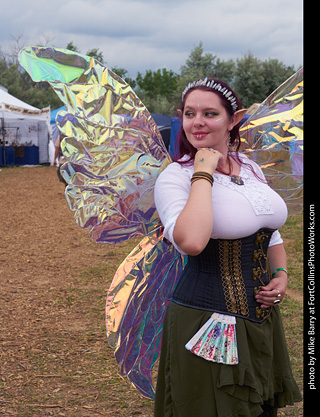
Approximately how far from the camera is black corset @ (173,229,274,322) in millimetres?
2129

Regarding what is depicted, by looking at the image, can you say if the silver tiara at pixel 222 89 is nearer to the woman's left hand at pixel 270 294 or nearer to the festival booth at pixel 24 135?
the woman's left hand at pixel 270 294

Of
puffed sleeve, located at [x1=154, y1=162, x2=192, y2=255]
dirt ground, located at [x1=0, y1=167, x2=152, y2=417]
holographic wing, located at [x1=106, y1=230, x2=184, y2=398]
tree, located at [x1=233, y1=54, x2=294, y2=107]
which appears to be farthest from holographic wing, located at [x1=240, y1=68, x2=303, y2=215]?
tree, located at [x1=233, y1=54, x2=294, y2=107]

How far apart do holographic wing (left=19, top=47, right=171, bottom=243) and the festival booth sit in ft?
71.5

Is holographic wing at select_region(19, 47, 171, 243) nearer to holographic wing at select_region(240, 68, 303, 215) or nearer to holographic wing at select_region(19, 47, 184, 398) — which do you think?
holographic wing at select_region(19, 47, 184, 398)

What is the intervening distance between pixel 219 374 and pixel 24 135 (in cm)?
2457

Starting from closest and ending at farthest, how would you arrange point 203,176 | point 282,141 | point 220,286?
point 203,176 → point 220,286 → point 282,141

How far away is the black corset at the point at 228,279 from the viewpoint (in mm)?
2129

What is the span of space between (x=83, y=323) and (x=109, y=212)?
3034 millimetres

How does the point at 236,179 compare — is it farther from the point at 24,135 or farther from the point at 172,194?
the point at 24,135

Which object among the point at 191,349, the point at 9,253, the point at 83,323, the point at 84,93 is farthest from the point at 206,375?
the point at 9,253

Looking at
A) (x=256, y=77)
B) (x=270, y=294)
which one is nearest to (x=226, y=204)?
(x=270, y=294)

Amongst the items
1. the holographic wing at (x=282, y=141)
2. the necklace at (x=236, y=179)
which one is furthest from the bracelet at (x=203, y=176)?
the holographic wing at (x=282, y=141)

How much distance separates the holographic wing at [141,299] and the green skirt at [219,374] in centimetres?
41

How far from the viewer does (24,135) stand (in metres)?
25.4
